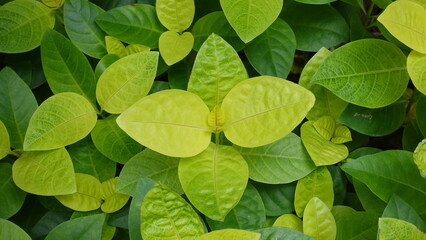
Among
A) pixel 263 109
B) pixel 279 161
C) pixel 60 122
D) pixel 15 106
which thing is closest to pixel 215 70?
pixel 263 109

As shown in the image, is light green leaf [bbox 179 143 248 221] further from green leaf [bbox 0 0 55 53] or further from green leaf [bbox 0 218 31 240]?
green leaf [bbox 0 0 55 53]

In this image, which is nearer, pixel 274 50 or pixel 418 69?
pixel 418 69

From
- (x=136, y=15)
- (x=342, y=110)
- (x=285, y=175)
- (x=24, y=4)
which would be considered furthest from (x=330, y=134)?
(x=24, y=4)

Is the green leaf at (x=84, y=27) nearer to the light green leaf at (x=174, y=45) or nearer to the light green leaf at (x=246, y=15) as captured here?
the light green leaf at (x=174, y=45)

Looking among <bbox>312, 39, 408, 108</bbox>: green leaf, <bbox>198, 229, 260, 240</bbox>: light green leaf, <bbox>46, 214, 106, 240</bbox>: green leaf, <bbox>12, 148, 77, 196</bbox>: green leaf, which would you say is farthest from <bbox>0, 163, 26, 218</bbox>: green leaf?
<bbox>312, 39, 408, 108</bbox>: green leaf

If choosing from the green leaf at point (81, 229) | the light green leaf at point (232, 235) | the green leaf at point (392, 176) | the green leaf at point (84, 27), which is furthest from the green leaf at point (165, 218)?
the green leaf at point (84, 27)

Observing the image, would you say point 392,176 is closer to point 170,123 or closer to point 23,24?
point 170,123

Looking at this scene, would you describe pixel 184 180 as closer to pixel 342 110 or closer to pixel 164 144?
pixel 164 144
